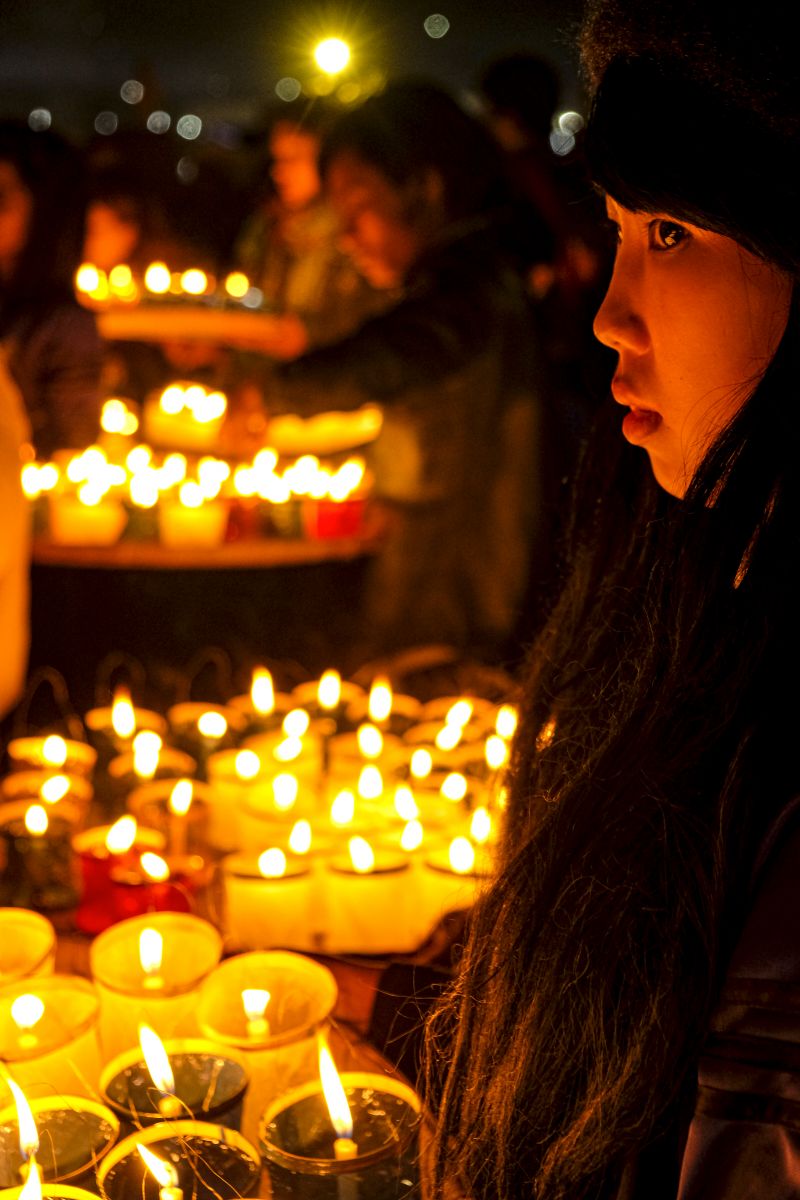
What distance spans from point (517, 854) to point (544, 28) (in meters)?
13.6

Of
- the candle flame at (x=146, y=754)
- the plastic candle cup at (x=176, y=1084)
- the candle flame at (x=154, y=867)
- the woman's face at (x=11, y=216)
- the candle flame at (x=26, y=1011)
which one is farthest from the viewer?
the woman's face at (x=11, y=216)

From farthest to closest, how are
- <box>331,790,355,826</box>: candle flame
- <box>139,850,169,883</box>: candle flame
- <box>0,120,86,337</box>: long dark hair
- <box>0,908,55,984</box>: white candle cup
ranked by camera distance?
<box>0,120,86,337</box>: long dark hair, <box>331,790,355,826</box>: candle flame, <box>139,850,169,883</box>: candle flame, <box>0,908,55,984</box>: white candle cup

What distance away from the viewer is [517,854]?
47.8 inches

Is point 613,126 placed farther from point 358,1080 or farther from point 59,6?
point 59,6

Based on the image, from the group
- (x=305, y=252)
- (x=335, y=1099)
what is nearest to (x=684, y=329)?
(x=335, y=1099)

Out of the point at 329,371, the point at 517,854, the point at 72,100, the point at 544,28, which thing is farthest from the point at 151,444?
the point at 72,100

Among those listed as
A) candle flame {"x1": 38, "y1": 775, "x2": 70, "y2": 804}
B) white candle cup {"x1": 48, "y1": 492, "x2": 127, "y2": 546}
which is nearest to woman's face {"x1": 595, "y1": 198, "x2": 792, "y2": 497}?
candle flame {"x1": 38, "y1": 775, "x2": 70, "y2": 804}

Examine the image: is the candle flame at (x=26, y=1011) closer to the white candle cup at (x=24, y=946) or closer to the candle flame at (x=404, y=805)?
the white candle cup at (x=24, y=946)

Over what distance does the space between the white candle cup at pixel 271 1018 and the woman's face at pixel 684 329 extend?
2.34 ft

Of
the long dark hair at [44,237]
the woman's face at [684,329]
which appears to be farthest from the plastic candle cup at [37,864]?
the long dark hair at [44,237]

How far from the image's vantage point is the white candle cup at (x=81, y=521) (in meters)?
3.19

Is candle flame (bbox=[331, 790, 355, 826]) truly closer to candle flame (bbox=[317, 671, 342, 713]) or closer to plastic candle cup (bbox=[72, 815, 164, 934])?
plastic candle cup (bbox=[72, 815, 164, 934])

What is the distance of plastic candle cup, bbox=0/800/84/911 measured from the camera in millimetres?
1755

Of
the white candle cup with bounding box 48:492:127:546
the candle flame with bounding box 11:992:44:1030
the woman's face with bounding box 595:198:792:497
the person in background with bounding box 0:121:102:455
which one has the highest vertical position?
the person in background with bounding box 0:121:102:455
